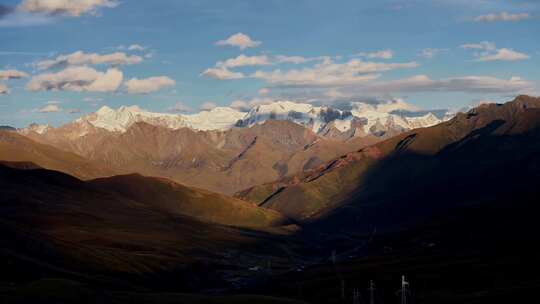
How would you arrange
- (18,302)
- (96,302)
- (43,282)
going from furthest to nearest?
(43,282) → (96,302) → (18,302)

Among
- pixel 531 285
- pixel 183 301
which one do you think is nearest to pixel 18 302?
pixel 183 301

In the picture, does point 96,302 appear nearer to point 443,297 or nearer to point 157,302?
point 157,302

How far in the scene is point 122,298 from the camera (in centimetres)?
15538

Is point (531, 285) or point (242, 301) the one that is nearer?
point (242, 301)

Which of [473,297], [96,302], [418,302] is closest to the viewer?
[96,302]

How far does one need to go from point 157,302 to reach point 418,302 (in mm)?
70265

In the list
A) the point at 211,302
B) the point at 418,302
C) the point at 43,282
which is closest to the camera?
the point at 43,282

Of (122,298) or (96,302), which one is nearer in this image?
(96,302)

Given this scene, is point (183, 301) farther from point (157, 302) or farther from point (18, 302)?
point (18, 302)

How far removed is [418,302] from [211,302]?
58026 mm

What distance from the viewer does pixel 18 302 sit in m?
132

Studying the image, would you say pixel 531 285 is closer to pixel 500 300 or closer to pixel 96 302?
pixel 500 300

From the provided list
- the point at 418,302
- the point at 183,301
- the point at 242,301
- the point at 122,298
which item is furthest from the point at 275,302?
the point at 418,302

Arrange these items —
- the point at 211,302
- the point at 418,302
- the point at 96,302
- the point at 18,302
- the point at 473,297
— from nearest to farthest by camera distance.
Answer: the point at 18,302 < the point at 96,302 < the point at 211,302 < the point at 473,297 < the point at 418,302
